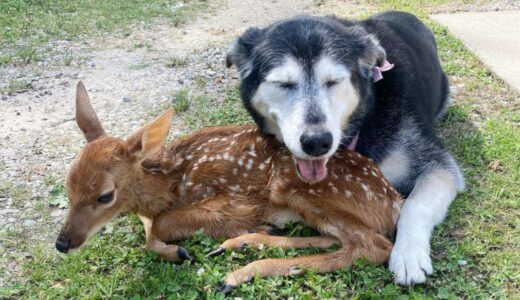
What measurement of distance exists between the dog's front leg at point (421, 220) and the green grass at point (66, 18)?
16.0 ft

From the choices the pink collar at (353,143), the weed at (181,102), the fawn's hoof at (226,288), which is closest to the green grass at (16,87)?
the weed at (181,102)

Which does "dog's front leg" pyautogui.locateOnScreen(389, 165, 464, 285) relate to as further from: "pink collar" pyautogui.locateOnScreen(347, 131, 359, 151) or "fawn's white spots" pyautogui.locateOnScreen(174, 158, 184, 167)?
"fawn's white spots" pyautogui.locateOnScreen(174, 158, 184, 167)

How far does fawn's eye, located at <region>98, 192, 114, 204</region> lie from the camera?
3.46 metres

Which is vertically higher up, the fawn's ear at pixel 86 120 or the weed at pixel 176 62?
the fawn's ear at pixel 86 120

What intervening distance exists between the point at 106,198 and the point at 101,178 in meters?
0.13

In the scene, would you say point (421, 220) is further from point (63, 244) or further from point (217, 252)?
point (63, 244)

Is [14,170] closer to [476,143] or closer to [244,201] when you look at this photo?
[244,201]

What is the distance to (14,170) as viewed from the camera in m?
4.68

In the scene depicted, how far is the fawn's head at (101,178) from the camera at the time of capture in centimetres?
337

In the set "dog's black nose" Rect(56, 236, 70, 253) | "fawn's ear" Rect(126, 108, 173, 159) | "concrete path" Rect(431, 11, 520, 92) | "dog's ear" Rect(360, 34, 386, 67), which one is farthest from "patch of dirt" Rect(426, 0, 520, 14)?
"dog's black nose" Rect(56, 236, 70, 253)

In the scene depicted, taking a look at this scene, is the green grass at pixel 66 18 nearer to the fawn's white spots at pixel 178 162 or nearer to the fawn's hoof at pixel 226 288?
the fawn's white spots at pixel 178 162

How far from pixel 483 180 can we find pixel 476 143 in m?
0.60

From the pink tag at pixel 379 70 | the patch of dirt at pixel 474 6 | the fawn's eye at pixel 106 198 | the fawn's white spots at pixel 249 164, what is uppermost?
the pink tag at pixel 379 70

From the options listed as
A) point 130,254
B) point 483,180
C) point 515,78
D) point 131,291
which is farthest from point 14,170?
point 515,78
